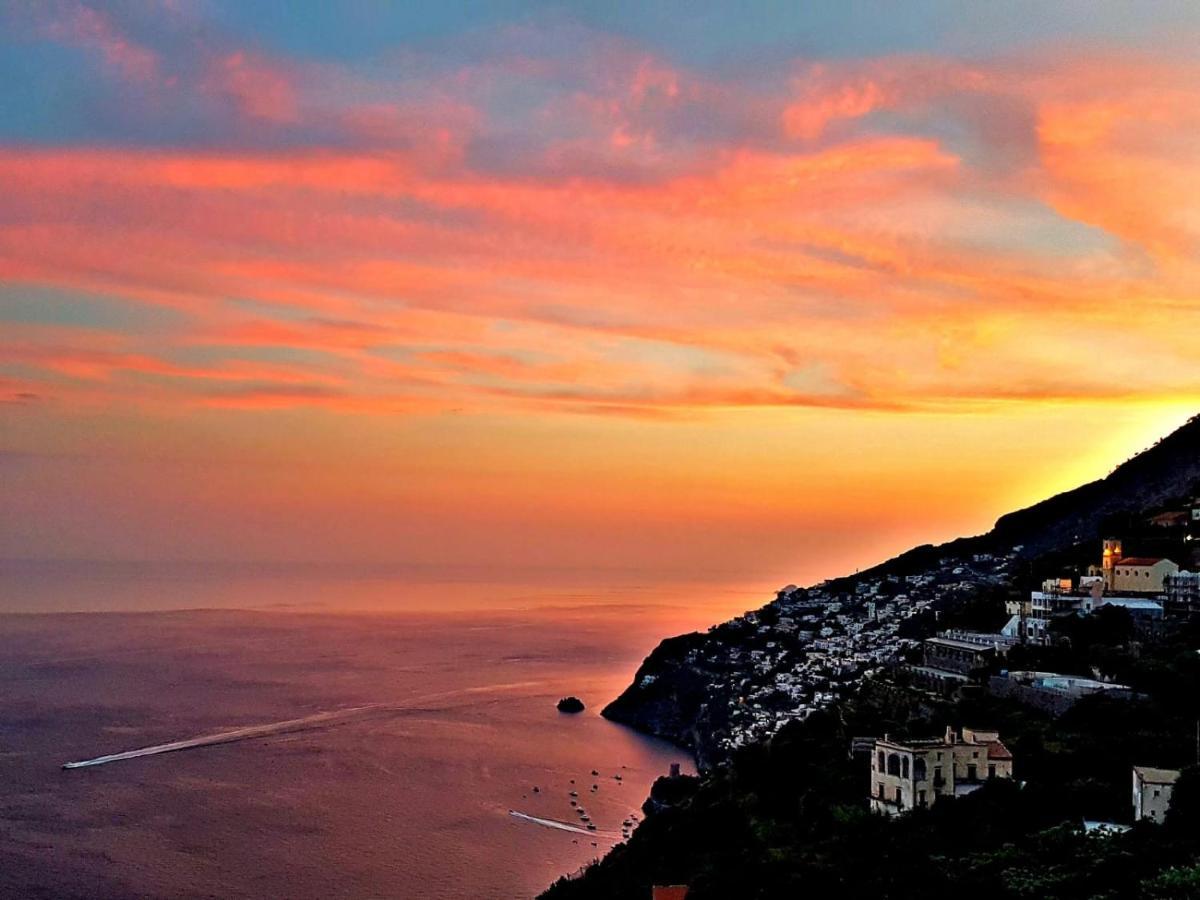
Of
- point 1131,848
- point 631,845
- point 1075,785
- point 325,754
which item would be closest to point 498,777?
point 325,754

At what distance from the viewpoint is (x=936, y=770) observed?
18094mm

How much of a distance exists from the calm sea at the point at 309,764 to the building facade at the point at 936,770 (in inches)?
500

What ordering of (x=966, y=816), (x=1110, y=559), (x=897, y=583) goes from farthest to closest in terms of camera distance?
(x=897, y=583) → (x=1110, y=559) → (x=966, y=816)

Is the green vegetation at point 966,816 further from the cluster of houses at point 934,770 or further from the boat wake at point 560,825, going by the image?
the boat wake at point 560,825

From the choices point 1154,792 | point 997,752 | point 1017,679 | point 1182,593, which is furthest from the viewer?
point 1182,593

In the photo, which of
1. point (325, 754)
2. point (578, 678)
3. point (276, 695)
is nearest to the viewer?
point (325, 754)

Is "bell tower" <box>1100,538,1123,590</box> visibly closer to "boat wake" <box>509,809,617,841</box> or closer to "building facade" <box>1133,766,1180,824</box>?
"boat wake" <box>509,809,617,841</box>

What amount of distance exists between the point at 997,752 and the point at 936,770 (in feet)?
4.06

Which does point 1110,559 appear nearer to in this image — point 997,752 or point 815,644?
point 815,644

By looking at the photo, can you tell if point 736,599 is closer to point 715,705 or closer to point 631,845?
point 715,705

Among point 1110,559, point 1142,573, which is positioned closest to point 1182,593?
point 1142,573

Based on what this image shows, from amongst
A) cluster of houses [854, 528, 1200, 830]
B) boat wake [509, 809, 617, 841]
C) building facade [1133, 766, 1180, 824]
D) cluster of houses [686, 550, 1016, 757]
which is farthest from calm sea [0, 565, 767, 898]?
building facade [1133, 766, 1180, 824]

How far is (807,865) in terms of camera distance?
54.7 ft

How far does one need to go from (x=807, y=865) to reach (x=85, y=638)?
82.7m
